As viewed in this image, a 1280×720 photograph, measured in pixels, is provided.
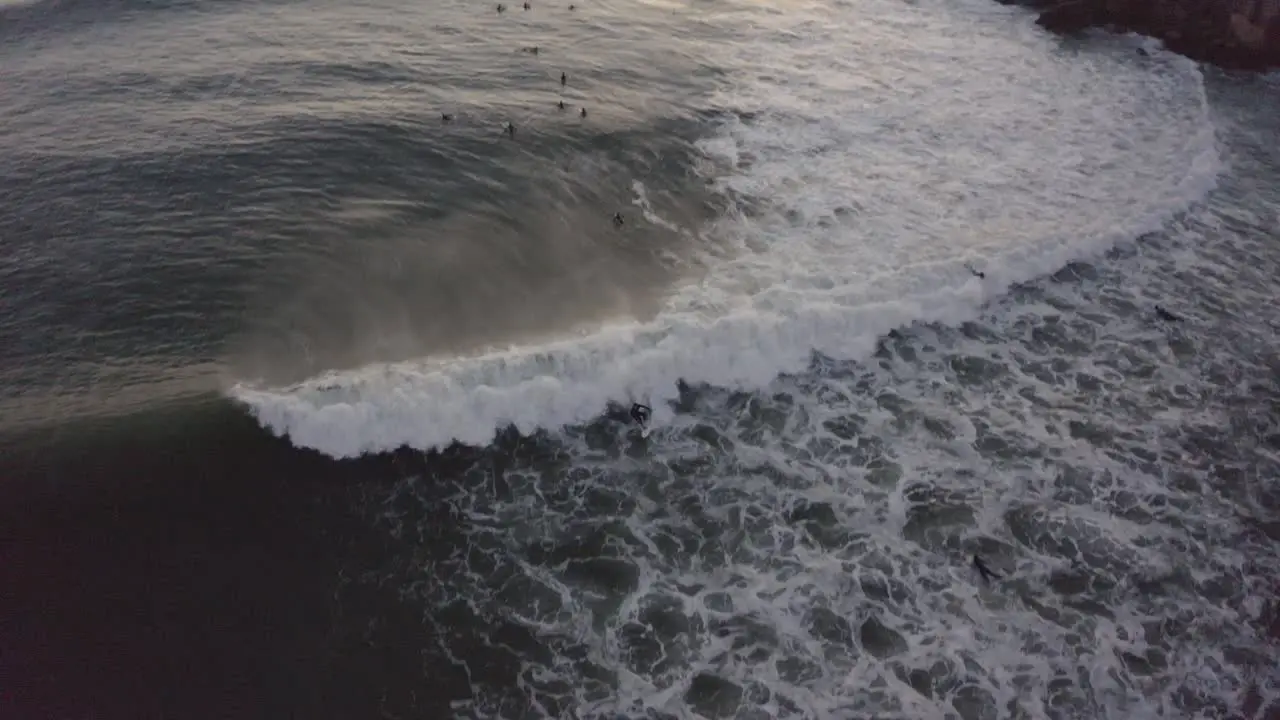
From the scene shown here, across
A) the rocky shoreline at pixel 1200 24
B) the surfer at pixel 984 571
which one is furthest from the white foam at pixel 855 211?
the surfer at pixel 984 571

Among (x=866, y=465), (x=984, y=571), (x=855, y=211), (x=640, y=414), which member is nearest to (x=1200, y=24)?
(x=855, y=211)

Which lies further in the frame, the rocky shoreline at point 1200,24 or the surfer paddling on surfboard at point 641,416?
the rocky shoreline at point 1200,24

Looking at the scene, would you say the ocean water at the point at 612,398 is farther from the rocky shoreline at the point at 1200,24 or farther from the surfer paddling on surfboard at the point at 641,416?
the rocky shoreline at the point at 1200,24

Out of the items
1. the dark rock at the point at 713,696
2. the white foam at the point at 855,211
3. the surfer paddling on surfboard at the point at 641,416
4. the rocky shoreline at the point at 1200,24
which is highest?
the rocky shoreline at the point at 1200,24

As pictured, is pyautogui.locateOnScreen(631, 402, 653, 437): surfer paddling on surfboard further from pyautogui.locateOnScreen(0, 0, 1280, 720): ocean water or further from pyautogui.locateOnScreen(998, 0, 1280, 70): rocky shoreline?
pyautogui.locateOnScreen(998, 0, 1280, 70): rocky shoreline

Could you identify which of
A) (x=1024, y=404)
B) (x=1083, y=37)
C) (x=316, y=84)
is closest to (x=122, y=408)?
(x=316, y=84)

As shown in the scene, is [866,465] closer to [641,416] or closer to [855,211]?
[641,416]

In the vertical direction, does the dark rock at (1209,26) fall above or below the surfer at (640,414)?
above

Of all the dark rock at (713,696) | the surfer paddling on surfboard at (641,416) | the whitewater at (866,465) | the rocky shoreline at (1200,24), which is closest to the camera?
the dark rock at (713,696)
